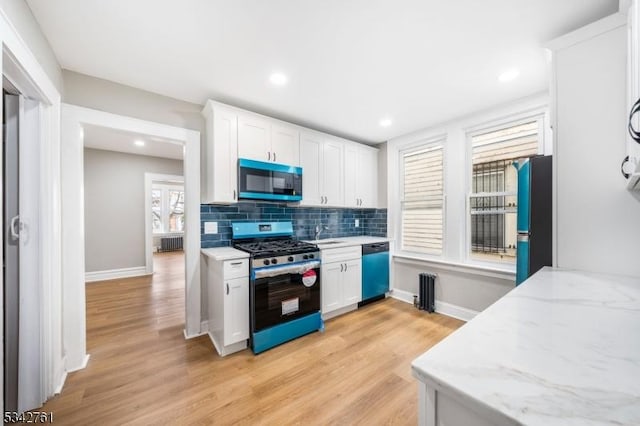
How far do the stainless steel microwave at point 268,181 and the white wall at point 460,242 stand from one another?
185 centimetres

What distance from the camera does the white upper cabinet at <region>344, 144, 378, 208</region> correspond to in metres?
3.67

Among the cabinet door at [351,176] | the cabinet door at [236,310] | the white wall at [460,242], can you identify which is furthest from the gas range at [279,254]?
the white wall at [460,242]

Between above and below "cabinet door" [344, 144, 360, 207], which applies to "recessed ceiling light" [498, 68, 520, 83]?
above

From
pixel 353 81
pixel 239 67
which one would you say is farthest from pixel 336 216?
pixel 239 67

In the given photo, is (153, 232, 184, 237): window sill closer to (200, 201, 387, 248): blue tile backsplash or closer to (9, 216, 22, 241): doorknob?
(200, 201, 387, 248): blue tile backsplash

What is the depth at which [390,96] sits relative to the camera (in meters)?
2.57

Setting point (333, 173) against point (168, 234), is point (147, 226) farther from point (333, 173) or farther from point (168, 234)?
point (333, 173)

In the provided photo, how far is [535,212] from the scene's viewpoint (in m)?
1.76

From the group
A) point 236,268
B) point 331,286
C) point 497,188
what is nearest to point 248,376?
point 236,268

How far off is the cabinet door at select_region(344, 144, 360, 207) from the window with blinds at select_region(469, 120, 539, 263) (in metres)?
1.50

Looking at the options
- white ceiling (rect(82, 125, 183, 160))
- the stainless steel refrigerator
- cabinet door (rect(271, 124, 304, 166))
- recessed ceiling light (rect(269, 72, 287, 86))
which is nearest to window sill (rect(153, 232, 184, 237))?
white ceiling (rect(82, 125, 183, 160))

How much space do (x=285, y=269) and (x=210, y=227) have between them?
3.30ft

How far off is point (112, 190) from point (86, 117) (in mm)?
3501

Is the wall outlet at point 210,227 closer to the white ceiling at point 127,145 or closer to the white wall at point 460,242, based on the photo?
the white ceiling at point 127,145
